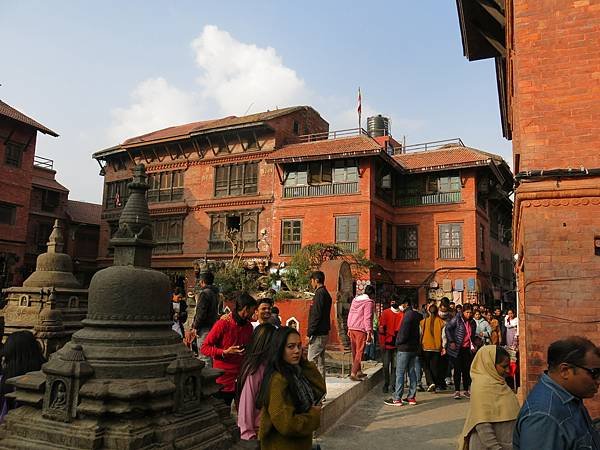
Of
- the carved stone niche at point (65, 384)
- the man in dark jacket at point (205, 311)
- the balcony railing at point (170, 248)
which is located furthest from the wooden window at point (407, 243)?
the carved stone niche at point (65, 384)

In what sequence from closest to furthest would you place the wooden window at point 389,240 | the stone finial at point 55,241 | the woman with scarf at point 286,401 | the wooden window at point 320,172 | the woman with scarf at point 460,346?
the woman with scarf at point 286,401
the stone finial at point 55,241
the woman with scarf at point 460,346
the wooden window at point 320,172
the wooden window at point 389,240

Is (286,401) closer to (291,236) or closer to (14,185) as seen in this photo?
(291,236)

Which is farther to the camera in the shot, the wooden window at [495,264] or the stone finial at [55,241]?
the wooden window at [495,264]

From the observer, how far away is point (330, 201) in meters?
24.0

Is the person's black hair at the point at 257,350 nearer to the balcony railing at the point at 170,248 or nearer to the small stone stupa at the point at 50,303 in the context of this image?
the small stone stupa at the point at 50,303

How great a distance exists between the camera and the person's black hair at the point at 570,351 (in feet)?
7.82

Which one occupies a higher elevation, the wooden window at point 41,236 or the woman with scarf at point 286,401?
the wooden window at point 41,236

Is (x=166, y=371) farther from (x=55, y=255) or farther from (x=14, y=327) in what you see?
(x=55, y=255)

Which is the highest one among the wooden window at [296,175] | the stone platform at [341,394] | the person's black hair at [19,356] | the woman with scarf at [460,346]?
the wooden window at [296,175]

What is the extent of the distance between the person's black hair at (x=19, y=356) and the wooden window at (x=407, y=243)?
22531 millimetres

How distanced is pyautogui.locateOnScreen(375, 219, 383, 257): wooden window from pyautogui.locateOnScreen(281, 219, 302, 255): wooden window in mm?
3860

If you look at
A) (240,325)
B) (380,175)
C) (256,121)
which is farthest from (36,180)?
(240,325)

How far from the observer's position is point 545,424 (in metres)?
2.26

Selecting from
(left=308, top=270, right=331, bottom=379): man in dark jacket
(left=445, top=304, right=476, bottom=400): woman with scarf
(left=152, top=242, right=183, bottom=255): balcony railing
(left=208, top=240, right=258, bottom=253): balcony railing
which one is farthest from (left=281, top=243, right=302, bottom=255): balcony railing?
(left=308, top=270, right=331, bottom=379): man in dark jacket
